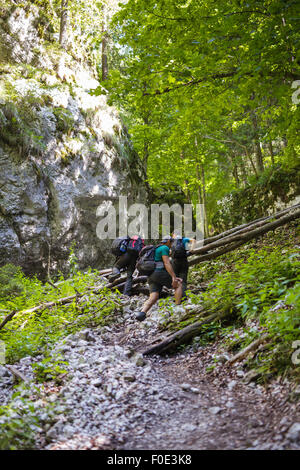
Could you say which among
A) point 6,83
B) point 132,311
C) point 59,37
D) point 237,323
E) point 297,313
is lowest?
point 132,311

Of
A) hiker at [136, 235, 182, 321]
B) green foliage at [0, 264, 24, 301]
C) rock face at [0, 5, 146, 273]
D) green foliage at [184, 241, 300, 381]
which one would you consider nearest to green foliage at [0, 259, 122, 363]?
green foliage at [0, 264, 24, 301]

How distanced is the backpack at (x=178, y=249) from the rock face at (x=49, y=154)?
627 centimetres

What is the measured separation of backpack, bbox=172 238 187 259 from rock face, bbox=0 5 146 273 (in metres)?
6.27

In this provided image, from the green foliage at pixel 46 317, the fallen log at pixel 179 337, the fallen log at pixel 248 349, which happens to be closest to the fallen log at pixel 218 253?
the green foliage at pixel 46 317

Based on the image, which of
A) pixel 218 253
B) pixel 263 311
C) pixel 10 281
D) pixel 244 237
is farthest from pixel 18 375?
pixel 244 237

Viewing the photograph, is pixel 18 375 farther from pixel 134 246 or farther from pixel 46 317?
pixel 134 246

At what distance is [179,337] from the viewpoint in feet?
18.5

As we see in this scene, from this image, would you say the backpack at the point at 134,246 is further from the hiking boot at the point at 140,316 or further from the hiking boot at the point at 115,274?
the hiking boot at the point at 140,316

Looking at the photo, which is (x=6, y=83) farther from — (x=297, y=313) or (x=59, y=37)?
(x=297, y=313)

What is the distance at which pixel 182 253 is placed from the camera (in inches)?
336

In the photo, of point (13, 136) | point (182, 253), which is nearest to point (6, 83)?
point (13, 136)

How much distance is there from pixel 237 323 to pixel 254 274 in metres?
1.12

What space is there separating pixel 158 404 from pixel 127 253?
20.3ft

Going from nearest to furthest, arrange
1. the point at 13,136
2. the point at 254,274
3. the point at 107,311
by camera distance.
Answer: the point at 254,274, the point at 107,311, the point at 13,136
